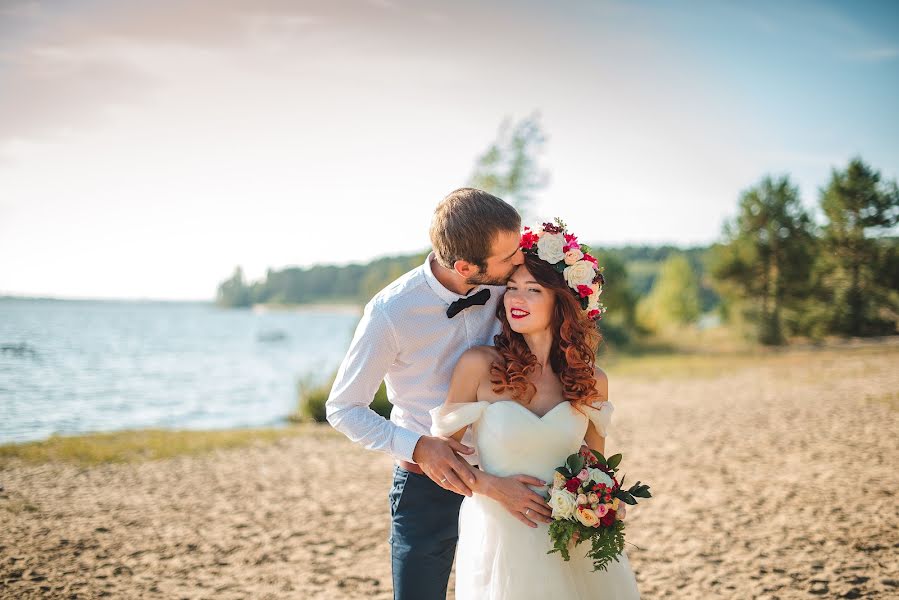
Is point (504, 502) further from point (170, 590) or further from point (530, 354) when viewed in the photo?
point (170, 590)

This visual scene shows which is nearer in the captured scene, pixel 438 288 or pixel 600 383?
pixel 438 288

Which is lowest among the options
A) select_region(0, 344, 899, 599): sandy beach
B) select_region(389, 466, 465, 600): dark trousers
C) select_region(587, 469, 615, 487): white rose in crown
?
select_region(0, 344, 899, 599): sandy beach

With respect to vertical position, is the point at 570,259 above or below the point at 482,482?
above

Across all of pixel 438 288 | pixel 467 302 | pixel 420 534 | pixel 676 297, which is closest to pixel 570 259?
pixel 467 302

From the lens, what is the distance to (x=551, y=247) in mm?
3064

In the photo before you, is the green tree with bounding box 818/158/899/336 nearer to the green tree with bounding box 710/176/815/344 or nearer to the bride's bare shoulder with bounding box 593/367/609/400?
the green tree with bounding box 710/176/815/344

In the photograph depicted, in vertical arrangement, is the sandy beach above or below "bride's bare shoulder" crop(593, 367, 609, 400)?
below

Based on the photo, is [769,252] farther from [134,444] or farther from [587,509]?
[587,509]

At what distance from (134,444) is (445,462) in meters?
11.3

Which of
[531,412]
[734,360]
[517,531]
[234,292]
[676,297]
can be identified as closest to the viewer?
[517,531]

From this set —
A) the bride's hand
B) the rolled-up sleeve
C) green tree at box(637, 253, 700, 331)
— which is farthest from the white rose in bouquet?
green tree at box(637, 253, 700, 331)

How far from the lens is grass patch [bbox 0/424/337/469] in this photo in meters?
10.7

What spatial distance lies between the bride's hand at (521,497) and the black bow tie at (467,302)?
2.69ft

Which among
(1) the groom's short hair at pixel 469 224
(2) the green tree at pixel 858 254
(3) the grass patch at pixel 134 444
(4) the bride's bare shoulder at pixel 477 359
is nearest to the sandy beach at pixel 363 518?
(3) the grass patch at pixel 134 444
